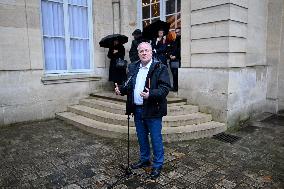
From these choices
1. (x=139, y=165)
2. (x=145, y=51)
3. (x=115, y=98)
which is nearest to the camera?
(x=145, y=51)

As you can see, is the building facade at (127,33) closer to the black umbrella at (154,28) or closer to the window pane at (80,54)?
the window pane at (80,54)

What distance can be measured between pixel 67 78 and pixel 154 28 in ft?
9.83

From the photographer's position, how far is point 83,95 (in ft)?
27.0

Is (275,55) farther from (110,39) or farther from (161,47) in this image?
(110,39)

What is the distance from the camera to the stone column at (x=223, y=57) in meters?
6.03

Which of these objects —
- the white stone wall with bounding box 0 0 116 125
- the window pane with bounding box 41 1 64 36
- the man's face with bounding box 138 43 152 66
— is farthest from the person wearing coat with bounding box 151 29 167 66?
the man's face with bounding box 138 43 152 66

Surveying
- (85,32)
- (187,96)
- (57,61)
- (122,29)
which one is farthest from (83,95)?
(187,96)

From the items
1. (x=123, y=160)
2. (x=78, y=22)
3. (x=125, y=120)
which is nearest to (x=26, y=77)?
(x=78, y=22)

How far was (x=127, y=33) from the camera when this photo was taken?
8891 millimetres

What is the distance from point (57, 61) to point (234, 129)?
5.40 meters

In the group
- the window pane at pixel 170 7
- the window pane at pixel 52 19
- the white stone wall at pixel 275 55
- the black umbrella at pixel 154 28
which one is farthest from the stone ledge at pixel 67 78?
the white stone wall at pixel 275 55

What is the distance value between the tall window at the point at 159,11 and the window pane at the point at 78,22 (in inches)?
78.2

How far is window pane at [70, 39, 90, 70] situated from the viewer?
812 cm

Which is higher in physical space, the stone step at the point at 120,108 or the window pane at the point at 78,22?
the window pane at the point at 78,22
